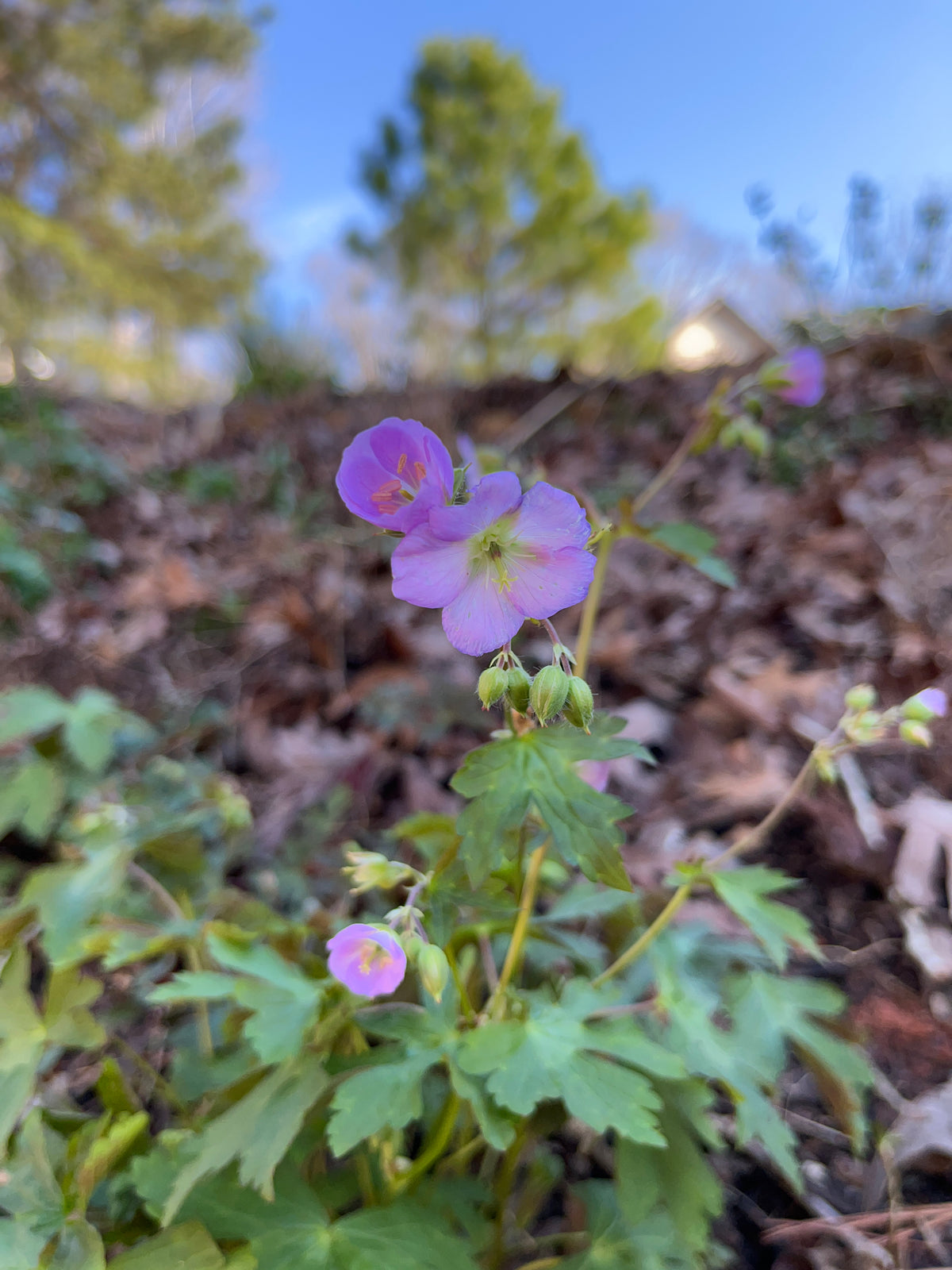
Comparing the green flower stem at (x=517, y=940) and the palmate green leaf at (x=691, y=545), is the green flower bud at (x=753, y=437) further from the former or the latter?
the green flower stem at (x=517, y=940)

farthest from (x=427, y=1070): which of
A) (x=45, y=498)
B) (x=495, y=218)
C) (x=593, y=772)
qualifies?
(x=495, y=218)

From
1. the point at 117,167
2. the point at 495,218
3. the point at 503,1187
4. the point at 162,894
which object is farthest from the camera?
the point at 495,218

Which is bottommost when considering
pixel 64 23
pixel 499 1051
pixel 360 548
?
pixel 499 1051

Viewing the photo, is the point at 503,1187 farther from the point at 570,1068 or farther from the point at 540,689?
the point at 540,689

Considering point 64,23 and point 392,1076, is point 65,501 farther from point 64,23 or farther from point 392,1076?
point 64,23

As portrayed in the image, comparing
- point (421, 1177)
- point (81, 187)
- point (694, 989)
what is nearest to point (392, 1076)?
point (421, 1177)

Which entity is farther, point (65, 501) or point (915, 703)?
point (65, 501)

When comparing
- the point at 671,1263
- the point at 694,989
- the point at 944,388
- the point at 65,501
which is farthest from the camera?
the point at 65,501
